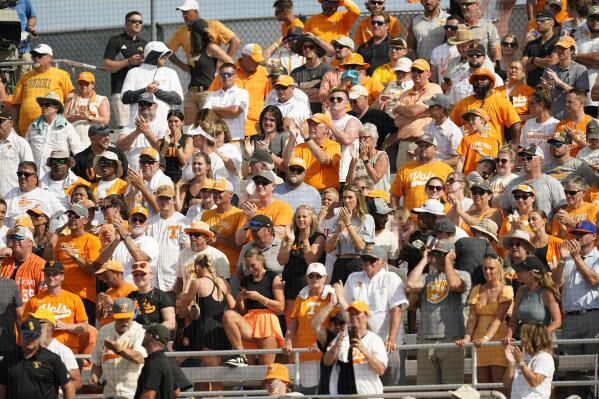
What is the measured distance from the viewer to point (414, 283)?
11.4m

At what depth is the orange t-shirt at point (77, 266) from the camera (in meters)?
12.7

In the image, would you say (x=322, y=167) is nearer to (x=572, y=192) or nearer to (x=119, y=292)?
(x=572, y=192)

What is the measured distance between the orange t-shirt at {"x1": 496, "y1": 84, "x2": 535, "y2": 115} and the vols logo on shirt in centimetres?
407

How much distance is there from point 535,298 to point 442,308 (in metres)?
0.74

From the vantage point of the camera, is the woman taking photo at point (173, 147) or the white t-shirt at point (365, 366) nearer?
the white t-shirt at point (365, 366)

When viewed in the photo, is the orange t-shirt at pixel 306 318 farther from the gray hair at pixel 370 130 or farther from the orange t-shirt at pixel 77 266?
the gray hair at pixel 370 130

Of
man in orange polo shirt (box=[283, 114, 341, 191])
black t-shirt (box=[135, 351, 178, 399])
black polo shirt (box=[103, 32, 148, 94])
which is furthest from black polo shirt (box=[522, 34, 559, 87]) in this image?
black t-shirt (box=[135, 351, 178, 399])

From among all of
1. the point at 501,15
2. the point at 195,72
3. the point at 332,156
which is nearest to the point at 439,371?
the point at 332,156

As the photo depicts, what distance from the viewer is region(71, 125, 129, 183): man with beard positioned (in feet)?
47.4

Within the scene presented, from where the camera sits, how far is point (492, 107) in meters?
14.3

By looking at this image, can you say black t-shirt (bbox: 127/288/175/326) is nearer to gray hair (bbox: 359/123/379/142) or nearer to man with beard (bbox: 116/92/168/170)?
gray hair (bbox: 359/123/379/142)

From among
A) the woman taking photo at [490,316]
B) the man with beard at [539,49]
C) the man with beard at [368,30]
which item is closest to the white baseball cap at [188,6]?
the man with beard at [368,30]

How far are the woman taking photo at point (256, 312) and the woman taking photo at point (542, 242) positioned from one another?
2.03 m

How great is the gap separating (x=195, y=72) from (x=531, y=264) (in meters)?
6.53
